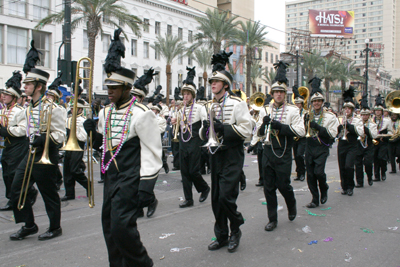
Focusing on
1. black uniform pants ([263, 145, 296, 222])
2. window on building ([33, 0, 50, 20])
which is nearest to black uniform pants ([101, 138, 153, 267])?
black uniform pants ([263, 145, 296, 222])

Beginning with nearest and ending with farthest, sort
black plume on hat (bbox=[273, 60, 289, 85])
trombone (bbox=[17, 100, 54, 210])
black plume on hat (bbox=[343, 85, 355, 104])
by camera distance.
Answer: trombone (bbox=[17, 100, 54, 210]) < black plume on hat (bbox=[273, 60, 289, 85]) < black plume on hat (bbox=[343, 85, 355, 104])

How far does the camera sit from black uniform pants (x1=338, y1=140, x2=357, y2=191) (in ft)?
27.1

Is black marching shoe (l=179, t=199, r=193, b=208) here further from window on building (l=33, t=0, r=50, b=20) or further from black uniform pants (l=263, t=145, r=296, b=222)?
window on building (l=33, t=0, r=50, b=20)

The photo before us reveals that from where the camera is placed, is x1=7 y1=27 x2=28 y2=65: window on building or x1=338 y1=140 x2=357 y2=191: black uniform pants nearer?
x1=338 y1=140 x2=357 y2=191: black uniform pants

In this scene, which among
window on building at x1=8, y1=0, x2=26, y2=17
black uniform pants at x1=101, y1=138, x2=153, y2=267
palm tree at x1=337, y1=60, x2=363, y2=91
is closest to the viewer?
black uniform pants at x1=101, y1=138, x2=153, y2=267

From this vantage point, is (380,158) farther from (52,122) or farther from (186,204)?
(52,122)

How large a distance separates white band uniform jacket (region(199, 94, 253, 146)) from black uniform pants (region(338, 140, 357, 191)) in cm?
438

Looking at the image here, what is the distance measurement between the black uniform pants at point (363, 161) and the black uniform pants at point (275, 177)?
13.4ft

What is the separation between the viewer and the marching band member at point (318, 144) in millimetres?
7078

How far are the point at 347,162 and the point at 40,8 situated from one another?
2899 cm

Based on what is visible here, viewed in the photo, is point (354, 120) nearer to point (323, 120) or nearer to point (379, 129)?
point (323, 120)

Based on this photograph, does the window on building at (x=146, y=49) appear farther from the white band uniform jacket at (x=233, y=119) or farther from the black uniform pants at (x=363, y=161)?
the white band uniform jacket at (x=233, y=119)

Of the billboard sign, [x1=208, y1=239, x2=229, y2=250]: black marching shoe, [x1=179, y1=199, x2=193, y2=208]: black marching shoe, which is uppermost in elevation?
the billboard sign

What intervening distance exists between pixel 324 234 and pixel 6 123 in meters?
5.58
